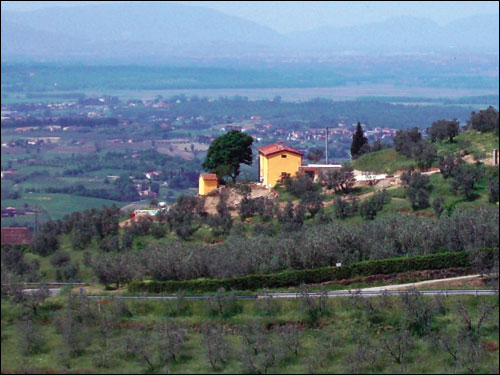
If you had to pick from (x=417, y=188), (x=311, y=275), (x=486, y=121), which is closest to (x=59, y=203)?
(x=311, y=275)

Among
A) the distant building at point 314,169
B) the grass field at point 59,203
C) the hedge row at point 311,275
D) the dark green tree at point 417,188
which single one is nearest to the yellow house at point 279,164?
the distant building at point 314,169

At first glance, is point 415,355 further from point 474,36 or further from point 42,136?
point 474,36

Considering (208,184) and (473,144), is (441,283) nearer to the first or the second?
(208,184)

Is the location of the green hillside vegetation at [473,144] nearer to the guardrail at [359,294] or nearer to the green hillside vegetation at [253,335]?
the guardrail at [359,294]

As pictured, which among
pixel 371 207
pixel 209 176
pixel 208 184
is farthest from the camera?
pixel 209 176

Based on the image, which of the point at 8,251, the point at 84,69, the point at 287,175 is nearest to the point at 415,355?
the point at 8,251

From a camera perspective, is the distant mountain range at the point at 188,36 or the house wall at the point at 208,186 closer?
the house wall at the point at 208,186
